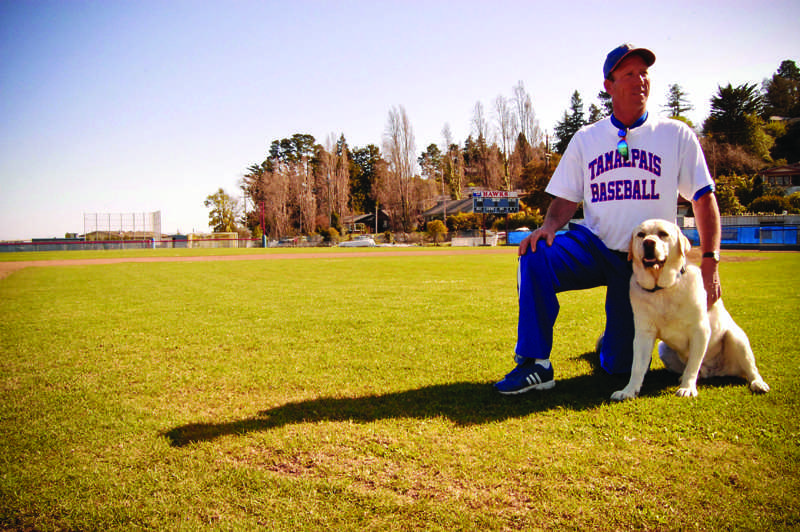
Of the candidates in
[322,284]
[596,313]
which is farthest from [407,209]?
[596,313]

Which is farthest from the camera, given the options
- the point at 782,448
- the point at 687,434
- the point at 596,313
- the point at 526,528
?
the point at 596,313

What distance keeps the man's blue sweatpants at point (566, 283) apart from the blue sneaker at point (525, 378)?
95mm

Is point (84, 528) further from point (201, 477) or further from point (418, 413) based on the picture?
point (418, 413)

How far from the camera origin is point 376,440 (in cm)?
264

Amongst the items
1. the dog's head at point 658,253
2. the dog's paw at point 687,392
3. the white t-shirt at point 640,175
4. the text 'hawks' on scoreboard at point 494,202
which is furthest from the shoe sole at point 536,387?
the text 'hawks' on scoreboard at point 494,202

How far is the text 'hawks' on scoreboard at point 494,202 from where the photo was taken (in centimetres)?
5059

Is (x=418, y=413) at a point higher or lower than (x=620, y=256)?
lower

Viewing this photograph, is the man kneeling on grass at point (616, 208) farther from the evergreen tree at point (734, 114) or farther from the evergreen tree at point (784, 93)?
the evergreen tree at point (784, 93)

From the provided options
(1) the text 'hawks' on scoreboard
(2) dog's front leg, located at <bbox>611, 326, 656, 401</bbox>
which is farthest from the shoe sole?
(1) the text 'hawks' on scoreboard

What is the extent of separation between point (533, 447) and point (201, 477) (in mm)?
1690

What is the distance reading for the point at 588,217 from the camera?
3.62 m

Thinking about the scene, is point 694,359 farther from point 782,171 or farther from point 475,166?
point 475,166

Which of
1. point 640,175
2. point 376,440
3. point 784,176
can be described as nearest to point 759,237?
point 784,176

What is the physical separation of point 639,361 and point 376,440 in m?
1.90
